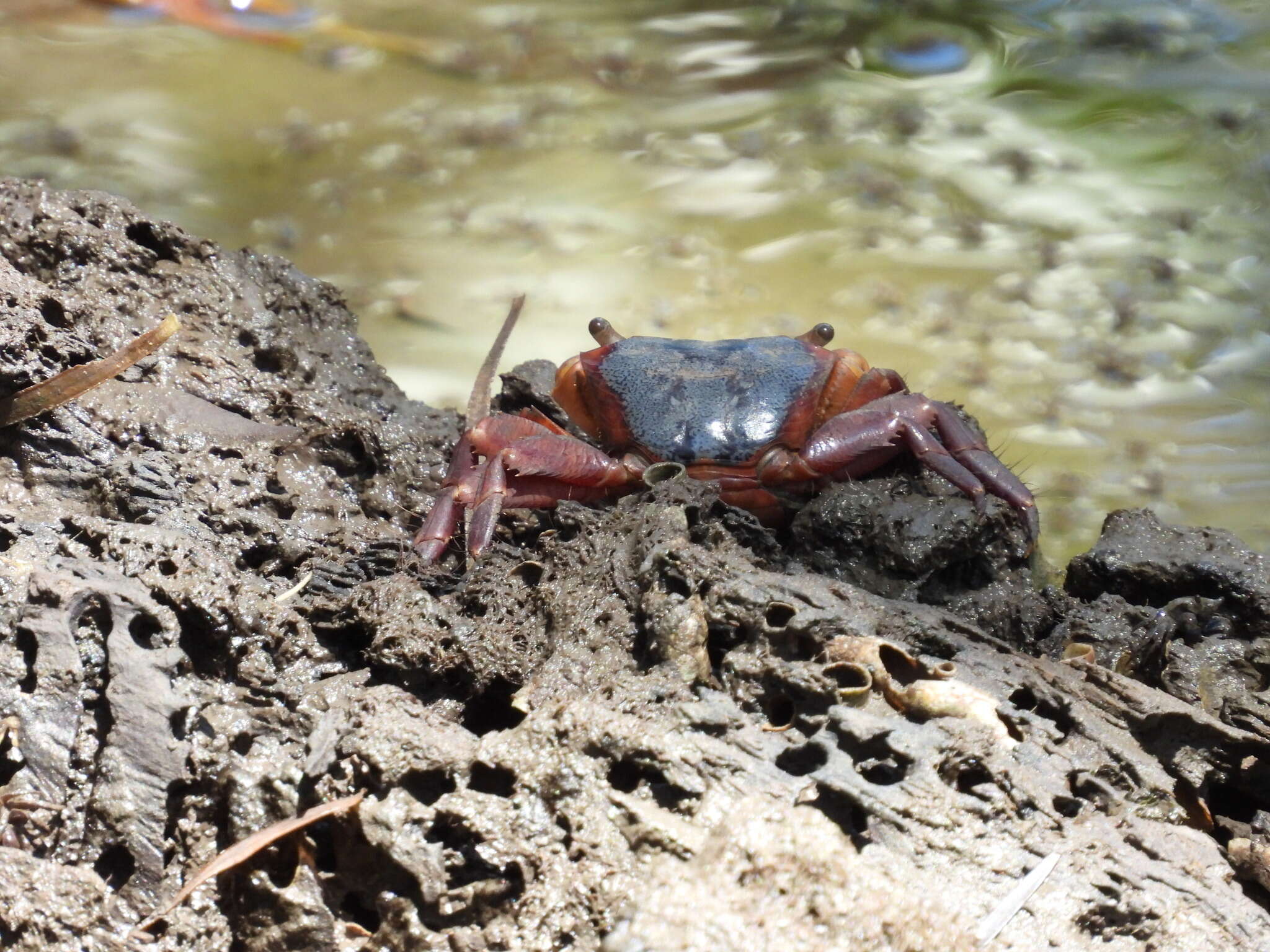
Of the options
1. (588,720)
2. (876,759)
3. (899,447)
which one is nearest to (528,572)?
(588,720)

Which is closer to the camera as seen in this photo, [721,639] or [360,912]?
[360,912]

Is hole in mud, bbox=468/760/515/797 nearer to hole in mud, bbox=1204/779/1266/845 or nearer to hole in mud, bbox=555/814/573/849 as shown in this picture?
hole in mud, bbox=555/814/573/849

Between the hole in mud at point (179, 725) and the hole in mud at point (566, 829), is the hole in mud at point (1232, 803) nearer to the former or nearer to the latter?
the hole in mud at point (566, 829)

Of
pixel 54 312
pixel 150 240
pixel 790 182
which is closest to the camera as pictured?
pixel 54 312

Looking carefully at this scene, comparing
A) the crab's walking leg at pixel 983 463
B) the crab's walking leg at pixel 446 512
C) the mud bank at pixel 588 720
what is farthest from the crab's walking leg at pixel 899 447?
the crab's walking leg at pixel 446 512

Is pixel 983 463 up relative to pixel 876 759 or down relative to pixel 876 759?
down

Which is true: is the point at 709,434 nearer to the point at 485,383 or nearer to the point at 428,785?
the point at 485,383

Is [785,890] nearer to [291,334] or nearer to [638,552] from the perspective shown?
[638,552]
